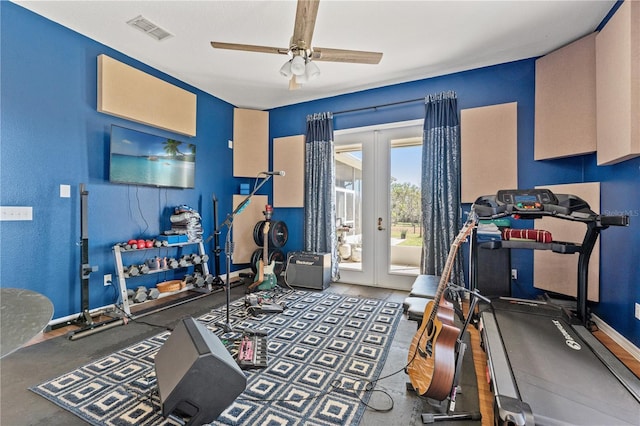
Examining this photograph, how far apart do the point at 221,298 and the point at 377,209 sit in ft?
8.54

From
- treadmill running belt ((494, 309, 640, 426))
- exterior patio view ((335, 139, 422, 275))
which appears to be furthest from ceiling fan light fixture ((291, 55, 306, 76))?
treadmill running belt ((494, 309, 640, 426))

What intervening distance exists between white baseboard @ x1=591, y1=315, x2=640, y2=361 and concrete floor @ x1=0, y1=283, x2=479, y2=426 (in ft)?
4.01

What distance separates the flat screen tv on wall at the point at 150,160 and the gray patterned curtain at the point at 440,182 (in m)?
3.39

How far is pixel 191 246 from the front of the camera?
4211mm

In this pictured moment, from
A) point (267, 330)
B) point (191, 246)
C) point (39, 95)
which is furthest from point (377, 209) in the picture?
point (39, 95)

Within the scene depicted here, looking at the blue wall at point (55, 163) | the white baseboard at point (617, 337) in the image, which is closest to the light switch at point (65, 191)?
the blue wall at point (55, 163)

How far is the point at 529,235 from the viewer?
2.61m

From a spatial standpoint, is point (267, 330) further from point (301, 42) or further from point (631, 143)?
point (631, 143)

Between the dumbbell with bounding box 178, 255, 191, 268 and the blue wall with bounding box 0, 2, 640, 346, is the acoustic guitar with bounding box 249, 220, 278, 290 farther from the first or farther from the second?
the blue wall with bounding box 0, 2, 640, 346

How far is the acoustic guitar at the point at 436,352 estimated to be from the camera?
1.51m

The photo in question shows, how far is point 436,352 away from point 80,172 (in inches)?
147

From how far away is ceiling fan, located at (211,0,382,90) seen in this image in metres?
1.94

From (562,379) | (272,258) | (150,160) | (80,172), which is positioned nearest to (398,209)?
(272,258)

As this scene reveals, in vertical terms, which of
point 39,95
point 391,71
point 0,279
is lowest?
point 0,279
